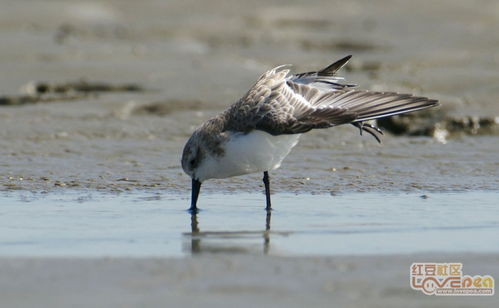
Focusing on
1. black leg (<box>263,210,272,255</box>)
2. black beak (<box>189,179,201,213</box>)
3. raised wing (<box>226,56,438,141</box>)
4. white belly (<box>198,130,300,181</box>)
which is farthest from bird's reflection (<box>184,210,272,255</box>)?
raised wing (<box>226,56,438,141</box>)

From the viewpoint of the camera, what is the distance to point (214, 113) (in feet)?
36.9

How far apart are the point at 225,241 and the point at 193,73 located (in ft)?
21.2

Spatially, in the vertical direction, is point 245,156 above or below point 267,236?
above

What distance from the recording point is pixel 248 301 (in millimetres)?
5059

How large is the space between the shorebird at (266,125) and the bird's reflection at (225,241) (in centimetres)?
71

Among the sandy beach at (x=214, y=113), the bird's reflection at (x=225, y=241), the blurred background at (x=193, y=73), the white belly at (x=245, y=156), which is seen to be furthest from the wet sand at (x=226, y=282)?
the blurred background at (x=193, y=73)

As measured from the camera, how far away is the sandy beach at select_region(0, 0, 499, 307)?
5402 millimetres

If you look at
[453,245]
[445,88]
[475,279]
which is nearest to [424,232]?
[453,245]

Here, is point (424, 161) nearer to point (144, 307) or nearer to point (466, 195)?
point (466, 195)

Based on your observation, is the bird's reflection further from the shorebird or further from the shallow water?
the shorebird

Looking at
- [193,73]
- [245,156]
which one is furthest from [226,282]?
[193,73]

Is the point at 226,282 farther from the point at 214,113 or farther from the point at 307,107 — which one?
the point at 214,113

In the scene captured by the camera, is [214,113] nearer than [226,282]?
No

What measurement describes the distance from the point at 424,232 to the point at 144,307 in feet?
8.43
